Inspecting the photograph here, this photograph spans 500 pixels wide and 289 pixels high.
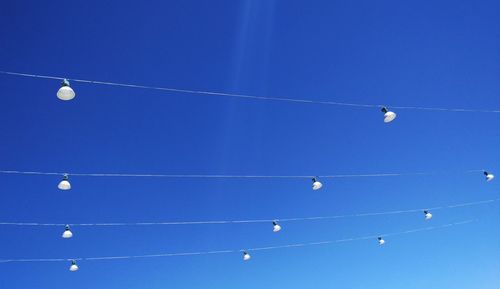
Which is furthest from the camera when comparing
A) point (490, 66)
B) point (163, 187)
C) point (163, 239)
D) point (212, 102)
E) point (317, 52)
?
point (163, 239)

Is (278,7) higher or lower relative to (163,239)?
higher

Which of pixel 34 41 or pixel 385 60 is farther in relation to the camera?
pixel 385 60

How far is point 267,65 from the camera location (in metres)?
6.40

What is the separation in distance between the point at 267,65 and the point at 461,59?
3520 mm

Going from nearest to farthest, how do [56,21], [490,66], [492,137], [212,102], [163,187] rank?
[56,21] < [212,102] < [490,66] < [163,187] < [492,137]

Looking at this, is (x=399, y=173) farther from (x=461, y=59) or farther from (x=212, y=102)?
(x=212, y=102)

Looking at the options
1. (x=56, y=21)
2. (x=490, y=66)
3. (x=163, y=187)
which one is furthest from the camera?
(x=163, y=187)

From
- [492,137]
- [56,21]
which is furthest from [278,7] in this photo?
[492,137]

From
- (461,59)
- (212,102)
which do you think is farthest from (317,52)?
(461,59)

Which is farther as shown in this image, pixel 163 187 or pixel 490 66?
pixel 163 187

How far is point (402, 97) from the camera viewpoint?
730 cm

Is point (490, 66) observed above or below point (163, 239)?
above

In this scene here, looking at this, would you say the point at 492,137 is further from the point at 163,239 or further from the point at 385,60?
the point at 163,239

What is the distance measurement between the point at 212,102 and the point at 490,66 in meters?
5.18
